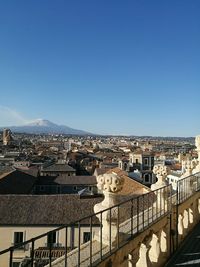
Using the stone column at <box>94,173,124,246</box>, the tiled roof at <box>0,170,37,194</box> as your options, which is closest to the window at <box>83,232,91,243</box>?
the stone column at <box>94,173,124,246</box>

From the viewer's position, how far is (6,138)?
18925cm

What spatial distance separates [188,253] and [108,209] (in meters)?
4.21

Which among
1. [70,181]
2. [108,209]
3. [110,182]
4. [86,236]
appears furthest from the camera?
[70,181]

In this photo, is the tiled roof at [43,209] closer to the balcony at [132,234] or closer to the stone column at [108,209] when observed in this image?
the balcony at [132,234]

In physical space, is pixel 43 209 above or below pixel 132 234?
below

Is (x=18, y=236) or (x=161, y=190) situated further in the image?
(x=18, y=236)

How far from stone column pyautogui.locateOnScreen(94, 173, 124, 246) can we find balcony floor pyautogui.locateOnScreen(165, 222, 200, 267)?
3054 millimetres

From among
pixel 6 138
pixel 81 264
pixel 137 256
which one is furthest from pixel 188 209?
pixel 6 138

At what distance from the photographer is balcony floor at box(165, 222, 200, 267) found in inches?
353

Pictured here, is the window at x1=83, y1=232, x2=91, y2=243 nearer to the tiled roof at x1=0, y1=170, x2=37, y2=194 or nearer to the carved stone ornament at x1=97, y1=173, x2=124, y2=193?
the carved stone ornament at x1=97, y1=173, x2=124, y2=193

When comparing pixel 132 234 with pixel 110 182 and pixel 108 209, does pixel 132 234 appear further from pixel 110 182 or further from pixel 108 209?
pixel 110 182

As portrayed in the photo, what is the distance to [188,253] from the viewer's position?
971 centimetres

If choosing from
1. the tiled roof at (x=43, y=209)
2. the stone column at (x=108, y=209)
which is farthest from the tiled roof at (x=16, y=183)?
the stone column at (x=108, y=209)

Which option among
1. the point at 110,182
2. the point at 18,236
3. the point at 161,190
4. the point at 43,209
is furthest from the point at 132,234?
the point at 43,209
